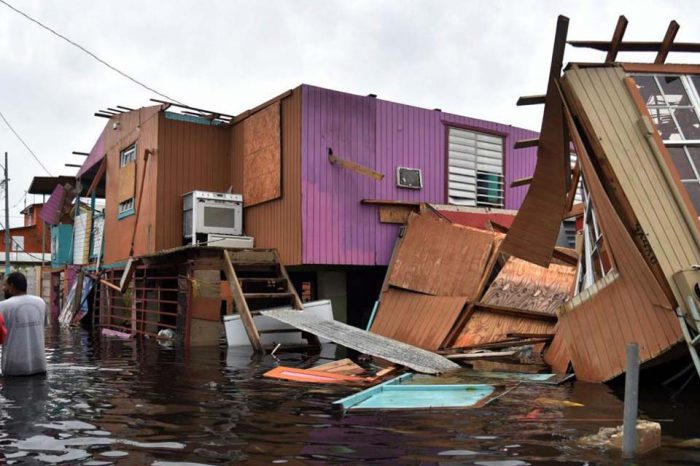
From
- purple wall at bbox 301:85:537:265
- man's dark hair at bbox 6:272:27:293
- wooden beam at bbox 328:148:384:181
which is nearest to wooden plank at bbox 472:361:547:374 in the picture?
purple wall at bbox 301:85:537:265

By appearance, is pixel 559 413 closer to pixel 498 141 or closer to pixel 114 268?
pixel 498 141

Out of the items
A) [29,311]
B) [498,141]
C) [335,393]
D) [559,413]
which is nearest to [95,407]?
[29,311]

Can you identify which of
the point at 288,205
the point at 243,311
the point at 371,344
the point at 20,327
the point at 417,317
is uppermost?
the point at 288,205

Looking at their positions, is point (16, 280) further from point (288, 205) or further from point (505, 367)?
point (288, 205)

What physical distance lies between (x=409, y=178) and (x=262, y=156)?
384 centimetres

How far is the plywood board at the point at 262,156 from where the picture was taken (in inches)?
620

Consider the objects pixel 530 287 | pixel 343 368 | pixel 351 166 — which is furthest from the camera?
pixel 351 166

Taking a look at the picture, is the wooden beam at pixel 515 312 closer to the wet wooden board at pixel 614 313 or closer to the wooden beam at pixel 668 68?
the wet wooden board at pixel 614 313

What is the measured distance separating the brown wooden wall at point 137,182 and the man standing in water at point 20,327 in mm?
9553

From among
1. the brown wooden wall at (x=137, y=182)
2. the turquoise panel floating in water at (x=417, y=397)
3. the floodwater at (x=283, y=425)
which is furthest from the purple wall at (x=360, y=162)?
the turquoise panel floating in water at (x=417, y=397)

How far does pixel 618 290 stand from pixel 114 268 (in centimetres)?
1714

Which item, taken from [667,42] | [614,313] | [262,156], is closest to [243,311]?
[262,156]

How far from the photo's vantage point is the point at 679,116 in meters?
8.41

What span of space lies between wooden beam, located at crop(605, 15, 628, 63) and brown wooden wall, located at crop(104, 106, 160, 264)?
12477 mm
